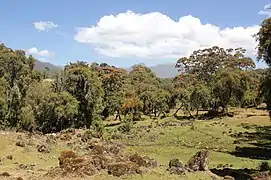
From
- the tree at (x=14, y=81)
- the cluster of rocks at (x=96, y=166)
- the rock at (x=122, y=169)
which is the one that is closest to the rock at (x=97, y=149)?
the cluster of rocks at (x=96, y=166)

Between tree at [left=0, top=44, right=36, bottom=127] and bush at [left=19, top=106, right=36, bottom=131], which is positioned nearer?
bush at [left=19, top=106, right=36, bottom=131]

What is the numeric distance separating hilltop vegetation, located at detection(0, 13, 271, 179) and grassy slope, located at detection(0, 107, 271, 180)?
0.40 ft

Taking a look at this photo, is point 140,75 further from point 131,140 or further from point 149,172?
point 149,172

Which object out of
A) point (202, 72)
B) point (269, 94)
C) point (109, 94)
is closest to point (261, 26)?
point (269, 94)

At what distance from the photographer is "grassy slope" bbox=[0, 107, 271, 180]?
1272 inches

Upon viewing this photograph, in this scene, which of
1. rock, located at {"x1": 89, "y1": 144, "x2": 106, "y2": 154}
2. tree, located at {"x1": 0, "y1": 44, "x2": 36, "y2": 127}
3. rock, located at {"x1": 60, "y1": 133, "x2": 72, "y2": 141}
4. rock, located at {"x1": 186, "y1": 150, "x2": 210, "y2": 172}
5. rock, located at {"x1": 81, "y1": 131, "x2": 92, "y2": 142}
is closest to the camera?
rock, located at {"x1": 186, "y1": 150, "x2": 210, "y2": 172}

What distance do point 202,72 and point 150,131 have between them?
215 ft

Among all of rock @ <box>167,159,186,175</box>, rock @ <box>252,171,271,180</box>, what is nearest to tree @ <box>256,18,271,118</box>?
A: rock @ <box>252,171,271,180</box>

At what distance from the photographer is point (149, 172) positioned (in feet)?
96.2

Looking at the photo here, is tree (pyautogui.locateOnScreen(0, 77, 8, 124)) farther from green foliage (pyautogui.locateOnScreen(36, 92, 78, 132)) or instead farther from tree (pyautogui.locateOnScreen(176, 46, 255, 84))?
tree (pyautogui.locateOnScreen(176, 46, 255, 84))

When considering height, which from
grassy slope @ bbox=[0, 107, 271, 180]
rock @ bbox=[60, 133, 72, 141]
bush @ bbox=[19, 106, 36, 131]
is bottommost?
grassy slope @ bbox=[0, 107, 271, 180]

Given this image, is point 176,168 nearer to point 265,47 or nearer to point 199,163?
point 199,163

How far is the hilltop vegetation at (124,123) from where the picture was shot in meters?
31.9

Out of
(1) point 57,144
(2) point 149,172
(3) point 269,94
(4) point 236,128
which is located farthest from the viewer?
(4) point 236,128
